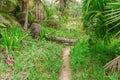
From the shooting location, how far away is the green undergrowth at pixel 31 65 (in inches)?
239

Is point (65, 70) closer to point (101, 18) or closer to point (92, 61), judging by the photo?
point (92, 61)

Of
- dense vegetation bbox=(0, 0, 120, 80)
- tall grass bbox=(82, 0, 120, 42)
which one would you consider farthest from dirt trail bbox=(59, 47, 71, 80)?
tall grass bbox=(82, 0, 120, 42)

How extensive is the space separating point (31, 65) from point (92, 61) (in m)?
2.05

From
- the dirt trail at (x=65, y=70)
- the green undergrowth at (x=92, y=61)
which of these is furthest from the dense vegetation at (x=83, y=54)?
the dirt trail at (x=65, y=70)

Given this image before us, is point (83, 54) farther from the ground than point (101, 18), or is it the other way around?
point (101, 18)

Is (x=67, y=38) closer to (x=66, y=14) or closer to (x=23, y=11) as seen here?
(x=23, y=11)

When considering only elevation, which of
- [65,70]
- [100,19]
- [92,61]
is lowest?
[65,70]

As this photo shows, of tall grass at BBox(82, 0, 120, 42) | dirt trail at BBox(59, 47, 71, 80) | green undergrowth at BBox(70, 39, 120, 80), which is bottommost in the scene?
dirt trail at BBox(59, 47, 71, 80)

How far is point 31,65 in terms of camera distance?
672cm

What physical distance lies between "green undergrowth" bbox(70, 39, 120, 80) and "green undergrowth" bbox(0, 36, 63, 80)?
60cm

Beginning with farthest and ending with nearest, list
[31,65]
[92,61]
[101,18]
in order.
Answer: [92,61] → [31,65] → [101,18]

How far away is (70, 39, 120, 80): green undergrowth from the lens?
6.44 metres

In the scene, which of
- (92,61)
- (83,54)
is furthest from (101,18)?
(83,54)

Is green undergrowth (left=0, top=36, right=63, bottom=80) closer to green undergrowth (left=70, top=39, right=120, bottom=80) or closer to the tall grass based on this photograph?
green undergrowth (left=70, top=39, right=120, bottom=80)
